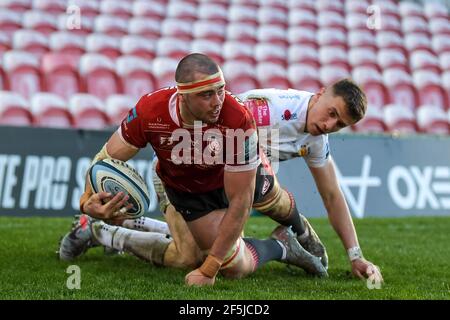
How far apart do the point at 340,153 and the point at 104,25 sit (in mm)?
6714

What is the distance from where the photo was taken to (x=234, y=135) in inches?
204

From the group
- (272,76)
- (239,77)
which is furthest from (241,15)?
(239,77)

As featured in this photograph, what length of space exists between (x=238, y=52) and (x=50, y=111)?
4.52m

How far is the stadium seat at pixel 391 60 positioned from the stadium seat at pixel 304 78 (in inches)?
68.3

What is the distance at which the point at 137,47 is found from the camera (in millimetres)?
15727

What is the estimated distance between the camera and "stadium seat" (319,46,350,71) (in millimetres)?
16719

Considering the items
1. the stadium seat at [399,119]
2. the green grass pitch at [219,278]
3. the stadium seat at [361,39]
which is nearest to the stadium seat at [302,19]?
the stadium seat at [361,39]

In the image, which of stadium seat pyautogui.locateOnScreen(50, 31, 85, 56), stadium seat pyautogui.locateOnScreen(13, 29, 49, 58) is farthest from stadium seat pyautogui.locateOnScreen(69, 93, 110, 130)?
stadium seat pyautogui.locateOnScreen(13, 29, 49, 58)

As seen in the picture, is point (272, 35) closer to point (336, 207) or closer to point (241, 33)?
point (241, 33)

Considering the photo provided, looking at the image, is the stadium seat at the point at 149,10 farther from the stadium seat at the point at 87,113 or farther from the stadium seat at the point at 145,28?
the stadium seat at the point at 87,113

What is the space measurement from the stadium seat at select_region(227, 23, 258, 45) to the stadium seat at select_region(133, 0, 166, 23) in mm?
1393
